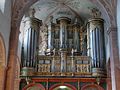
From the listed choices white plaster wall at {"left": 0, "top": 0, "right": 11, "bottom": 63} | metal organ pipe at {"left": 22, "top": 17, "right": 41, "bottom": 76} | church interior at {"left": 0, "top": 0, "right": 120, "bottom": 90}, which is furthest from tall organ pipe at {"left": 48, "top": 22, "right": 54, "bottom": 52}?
white plaster wall at {"left": 0, "top": 0, "right": 11, "bottom": 63}

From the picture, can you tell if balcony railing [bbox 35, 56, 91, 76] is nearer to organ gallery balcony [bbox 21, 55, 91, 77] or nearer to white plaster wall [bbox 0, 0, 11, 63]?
organ gallery balcony [bbox 21, 55, 91, 77]

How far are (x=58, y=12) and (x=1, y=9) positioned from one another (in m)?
7.68

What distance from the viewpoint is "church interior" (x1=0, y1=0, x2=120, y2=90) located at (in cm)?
1305

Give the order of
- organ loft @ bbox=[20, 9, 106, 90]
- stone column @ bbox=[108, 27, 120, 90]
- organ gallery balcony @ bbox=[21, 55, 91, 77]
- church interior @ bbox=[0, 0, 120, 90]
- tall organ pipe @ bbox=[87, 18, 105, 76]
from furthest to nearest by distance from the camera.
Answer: organ gallery balcony @ bbox=[21, 55, 91, 77] < organ loft @ bbox=[20, 9, 106, 90] < tall organ pipe @ bbox=[87, 18, 105, 76] < church interior @ bbox=[0, 0, 120, 90] < stone column @ bbox=[108, 27, 120, 90]

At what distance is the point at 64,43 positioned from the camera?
17.2 metres

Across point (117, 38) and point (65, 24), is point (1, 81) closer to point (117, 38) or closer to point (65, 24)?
point (117, 38)

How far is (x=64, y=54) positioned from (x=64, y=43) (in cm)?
111

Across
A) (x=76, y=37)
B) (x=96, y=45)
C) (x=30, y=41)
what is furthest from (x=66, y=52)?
(x=30, y=41)

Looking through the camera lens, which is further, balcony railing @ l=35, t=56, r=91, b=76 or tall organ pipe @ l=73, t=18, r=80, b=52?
tall organ pipe @ l=73, t=18, r=80, b=52

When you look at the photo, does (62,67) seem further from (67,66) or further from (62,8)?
(62,8)

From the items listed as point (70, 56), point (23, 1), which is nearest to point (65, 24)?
point (70, 56)

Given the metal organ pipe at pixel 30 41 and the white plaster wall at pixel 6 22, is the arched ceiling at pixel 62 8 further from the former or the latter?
the white plaster wall at pixel 6 22

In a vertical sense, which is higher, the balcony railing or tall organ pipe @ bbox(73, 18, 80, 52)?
tall organ pipe @ bbox(73, 18, 80, 52)

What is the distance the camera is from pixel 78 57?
1638 centimetres
